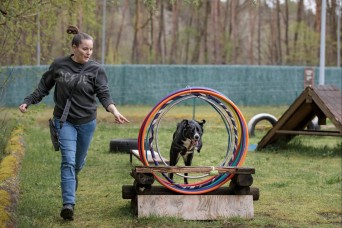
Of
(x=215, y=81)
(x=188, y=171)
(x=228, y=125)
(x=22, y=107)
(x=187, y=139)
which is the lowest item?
(x=188, y=171)

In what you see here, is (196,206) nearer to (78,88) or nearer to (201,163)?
(78,88)

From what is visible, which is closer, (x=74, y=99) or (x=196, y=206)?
(x=74, y=99)

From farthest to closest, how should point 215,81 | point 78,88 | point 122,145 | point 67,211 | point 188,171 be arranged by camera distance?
point 215,81 < point 122,145 < point 188,171 < point 78,88 < point 67,211

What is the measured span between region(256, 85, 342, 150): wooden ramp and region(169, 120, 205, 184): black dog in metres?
6.07

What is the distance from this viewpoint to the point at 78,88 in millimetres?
7941

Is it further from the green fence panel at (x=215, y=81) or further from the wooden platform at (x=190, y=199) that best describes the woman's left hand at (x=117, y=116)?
the green fence panel at (x=215, y=81)

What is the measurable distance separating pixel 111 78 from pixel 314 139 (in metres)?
18.1

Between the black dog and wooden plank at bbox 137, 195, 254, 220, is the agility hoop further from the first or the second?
the black dog

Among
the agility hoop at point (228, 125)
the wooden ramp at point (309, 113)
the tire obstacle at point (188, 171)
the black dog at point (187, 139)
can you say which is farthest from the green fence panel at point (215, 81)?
the tire obstacle at point (188, 171)

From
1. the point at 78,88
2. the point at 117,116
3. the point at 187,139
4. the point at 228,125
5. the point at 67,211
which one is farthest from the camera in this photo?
the point at 228,125

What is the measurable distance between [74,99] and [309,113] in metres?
9.20

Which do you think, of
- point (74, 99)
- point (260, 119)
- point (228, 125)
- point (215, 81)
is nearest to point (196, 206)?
point (228, 125)

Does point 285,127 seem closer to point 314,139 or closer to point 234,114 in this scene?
point 314,139

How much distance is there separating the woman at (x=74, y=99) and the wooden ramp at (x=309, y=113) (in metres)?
7.51
